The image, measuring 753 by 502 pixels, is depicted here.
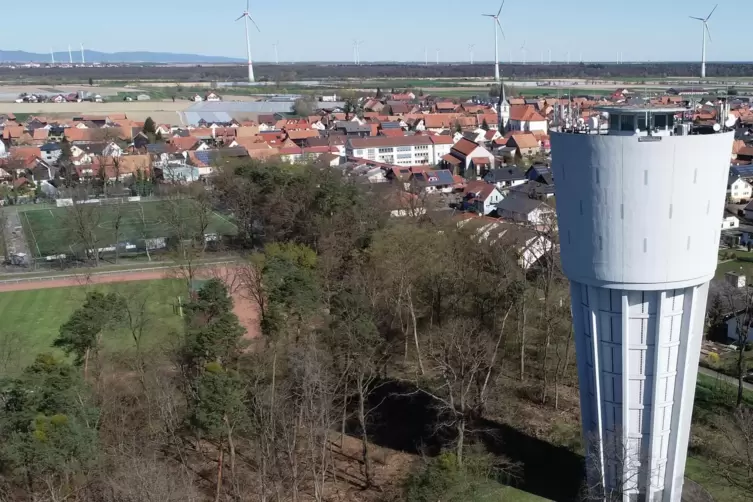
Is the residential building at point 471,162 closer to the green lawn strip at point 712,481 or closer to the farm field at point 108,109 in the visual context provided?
the green lawn strip at point 712,481

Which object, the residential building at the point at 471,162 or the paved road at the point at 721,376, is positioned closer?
the paved road at the point at 721,376

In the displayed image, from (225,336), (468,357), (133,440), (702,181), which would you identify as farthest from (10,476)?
(702,181)

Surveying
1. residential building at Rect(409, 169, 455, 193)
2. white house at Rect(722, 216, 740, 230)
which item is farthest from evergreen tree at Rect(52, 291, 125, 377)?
residential building at Rect(409, 169, 455, 193)

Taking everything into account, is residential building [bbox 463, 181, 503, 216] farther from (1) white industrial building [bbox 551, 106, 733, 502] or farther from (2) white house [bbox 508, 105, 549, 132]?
(2) white house [bbox 508, 105, 549, 132]

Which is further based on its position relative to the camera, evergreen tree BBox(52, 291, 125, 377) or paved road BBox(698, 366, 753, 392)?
paved road BBox(698, 366, 753, 392)

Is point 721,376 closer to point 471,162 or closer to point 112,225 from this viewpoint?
point 112,225

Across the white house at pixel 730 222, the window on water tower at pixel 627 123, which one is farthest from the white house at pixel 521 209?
the window on water tower at pixel 627 123
